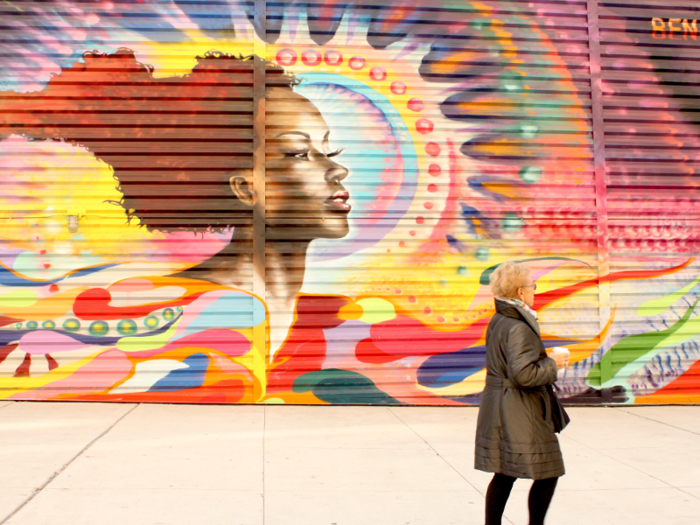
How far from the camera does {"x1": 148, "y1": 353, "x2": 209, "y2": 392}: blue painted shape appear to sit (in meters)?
6.38

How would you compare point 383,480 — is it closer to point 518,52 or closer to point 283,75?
point 283,75

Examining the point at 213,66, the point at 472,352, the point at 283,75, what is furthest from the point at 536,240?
the point at 213,66

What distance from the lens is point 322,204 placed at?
661cm

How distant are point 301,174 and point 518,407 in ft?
14.0

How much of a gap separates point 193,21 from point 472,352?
192 inches

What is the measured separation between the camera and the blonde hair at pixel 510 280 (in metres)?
3.06

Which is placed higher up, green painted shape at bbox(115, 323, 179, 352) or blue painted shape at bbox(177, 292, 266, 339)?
blue painted shape at bbox(177, 292, 266, 339)

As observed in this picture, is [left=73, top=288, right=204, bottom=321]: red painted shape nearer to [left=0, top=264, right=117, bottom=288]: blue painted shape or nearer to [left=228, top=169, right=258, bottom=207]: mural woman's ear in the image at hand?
[left=0, top=264, right=117, bottom=288]: blue painted shape

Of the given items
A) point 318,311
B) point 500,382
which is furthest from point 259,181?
point 500,382

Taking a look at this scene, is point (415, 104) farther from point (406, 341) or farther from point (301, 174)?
point (406, 341)

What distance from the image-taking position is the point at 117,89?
6.61m

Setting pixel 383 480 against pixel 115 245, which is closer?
pixel 383 480

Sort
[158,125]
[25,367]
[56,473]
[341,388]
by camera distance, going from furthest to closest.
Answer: [158,125], [341,388], [25,367], [56,473]

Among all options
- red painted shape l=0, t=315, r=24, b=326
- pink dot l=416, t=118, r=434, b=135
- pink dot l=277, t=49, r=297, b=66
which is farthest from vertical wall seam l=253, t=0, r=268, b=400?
red painted shape l=0, t=315, r=24, b=326
